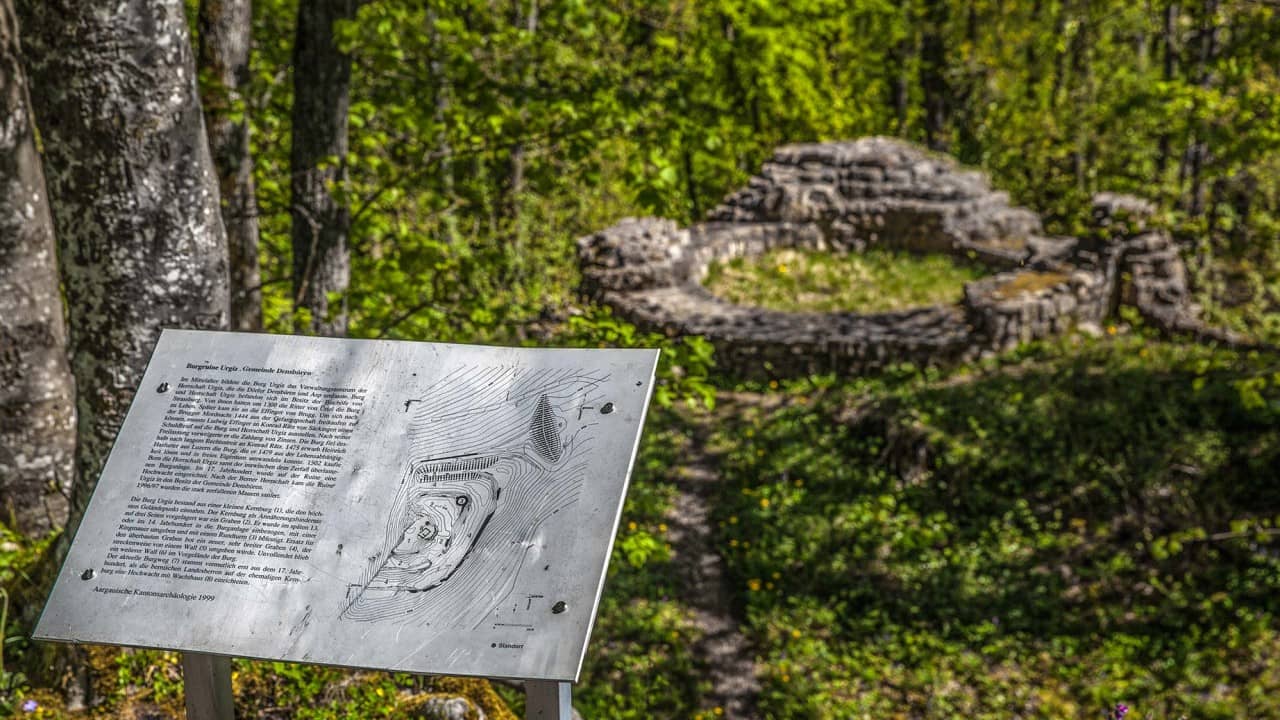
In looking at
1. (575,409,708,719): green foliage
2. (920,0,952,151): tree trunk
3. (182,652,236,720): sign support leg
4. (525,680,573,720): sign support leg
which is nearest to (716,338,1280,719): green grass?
(575,409,708,719): green foliage

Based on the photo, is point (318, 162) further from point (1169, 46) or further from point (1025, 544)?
point (1169, 46)

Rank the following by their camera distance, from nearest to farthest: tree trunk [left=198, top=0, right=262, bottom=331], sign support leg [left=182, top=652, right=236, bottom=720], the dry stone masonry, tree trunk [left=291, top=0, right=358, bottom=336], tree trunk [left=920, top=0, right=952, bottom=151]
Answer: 1. sign support leg [left=182, top=652, right=236, bottom=720]
2. tree trunk [left=198, top=0, right=262, bottom=331]
3. tree trunk [left=291, top=0, right=358, bottom=336]
4. the dry stone masonry
5. tree trunk [left=920, top=0, right=952, bottom=151]

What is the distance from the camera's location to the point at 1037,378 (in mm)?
9711

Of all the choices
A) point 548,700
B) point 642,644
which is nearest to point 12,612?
point 548,700

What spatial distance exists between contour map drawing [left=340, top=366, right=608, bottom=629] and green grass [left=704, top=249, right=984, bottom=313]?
11.3 meters

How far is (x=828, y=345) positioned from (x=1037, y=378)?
2656mm

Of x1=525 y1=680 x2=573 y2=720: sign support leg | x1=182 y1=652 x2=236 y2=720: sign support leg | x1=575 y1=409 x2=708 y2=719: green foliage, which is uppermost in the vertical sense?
x1=525 y1=680 x2=573 y2=720: sign support leg

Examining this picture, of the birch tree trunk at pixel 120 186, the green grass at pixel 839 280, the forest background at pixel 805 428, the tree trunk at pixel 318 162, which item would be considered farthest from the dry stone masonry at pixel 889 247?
the birch tree trunk at pixel 120 186

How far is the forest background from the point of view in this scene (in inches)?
204

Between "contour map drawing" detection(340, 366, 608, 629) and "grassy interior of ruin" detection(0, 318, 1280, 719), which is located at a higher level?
"contour map drawing" detection(340, 366, 608, 629)

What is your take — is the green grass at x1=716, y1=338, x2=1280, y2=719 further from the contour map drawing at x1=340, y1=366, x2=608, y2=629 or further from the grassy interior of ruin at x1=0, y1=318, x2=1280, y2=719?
the contour map drawing at x1=340, y1=366, x2=608, y2=629

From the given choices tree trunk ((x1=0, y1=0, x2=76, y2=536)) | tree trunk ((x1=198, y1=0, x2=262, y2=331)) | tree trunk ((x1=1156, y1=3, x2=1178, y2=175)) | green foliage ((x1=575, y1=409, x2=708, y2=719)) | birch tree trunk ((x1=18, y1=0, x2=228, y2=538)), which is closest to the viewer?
birch tree trunk ((x1=18, y1=0, x2=228, y2=538))

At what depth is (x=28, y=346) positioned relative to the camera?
168 inches

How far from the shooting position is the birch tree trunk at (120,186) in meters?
3.22
